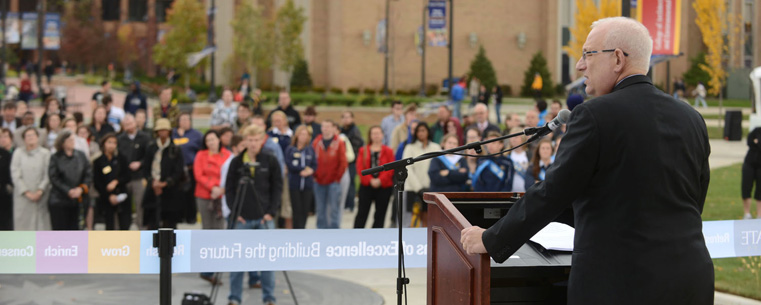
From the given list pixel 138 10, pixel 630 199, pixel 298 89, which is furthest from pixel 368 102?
pixel 138 10

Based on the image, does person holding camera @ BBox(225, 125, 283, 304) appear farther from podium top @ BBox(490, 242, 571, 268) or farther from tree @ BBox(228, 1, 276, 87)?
tree @ BBox(228, 1, 276, 87)

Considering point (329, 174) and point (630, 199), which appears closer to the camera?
point (630, 199)

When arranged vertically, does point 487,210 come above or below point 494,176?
above

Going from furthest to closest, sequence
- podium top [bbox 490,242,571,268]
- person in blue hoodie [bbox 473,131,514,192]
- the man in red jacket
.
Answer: the man in red jacket < person in blue hoodie [bbox 473,131,514,192] < podium top [bbox 490,242,571,268]

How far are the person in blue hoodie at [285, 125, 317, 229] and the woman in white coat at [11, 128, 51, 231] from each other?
339 centimetres

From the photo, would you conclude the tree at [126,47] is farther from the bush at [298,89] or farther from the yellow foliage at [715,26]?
the yellow foliage at [715,26]

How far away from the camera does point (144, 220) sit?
12961 millimetres

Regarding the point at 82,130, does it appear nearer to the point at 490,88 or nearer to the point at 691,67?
the point at 490,88

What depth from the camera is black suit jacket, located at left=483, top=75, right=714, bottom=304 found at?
3.39m

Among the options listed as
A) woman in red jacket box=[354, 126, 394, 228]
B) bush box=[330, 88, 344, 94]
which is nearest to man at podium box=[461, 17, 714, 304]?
woman in red jacket box=[354, 126, 394, 228]

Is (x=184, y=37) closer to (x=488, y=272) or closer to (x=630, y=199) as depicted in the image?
(x=488, y=272)

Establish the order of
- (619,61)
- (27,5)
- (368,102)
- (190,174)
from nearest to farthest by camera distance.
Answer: (619,61)
(190,174)
(368,102)
(27,5)

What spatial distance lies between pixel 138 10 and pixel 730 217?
87900mm

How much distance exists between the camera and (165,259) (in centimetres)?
651
